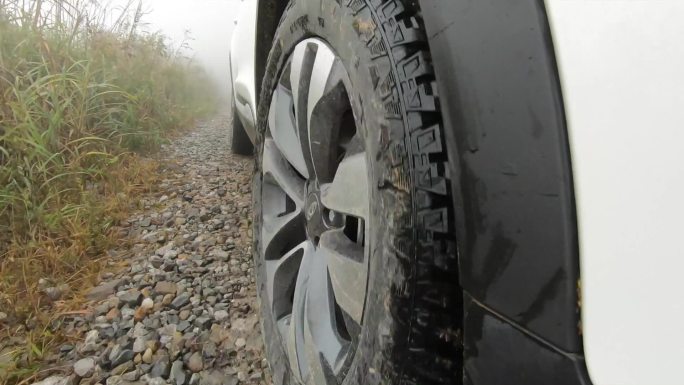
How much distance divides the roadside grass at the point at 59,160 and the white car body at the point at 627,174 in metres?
1.46

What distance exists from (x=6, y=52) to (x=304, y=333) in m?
2.34

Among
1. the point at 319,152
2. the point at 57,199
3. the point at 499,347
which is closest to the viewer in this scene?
the point at 499,347

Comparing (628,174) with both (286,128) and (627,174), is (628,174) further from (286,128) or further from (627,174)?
(286,128)

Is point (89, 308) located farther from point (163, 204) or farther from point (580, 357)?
point (580, 357)

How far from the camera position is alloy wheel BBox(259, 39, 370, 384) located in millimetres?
854

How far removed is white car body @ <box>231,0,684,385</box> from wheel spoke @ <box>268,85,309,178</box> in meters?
0.82

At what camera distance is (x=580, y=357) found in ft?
1.62

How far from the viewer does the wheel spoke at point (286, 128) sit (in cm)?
126

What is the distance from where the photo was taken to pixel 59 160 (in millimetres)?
2219

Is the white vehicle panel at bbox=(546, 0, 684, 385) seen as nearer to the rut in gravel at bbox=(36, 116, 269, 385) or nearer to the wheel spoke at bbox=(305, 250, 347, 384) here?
the wheel spoke at bbox=(305, 250, 347, 384)

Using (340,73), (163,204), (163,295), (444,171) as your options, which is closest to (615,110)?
(444,171)

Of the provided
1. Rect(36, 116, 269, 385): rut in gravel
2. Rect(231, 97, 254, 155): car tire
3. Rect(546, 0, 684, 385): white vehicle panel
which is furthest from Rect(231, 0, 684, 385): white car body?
Rect(231, 97, 254, 155): car tire

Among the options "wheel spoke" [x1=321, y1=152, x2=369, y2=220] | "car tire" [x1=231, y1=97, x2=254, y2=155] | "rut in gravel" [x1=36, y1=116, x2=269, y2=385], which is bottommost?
"rut in gravel" [x1=36, y1=116, x2=269, y2=385]

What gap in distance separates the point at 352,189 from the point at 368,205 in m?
0.08
